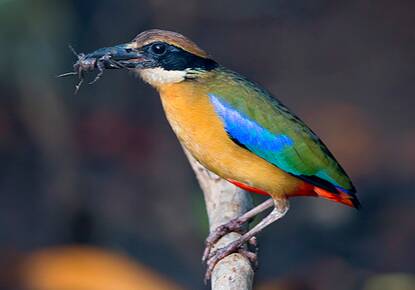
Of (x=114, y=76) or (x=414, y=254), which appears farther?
(x=114, y=76)

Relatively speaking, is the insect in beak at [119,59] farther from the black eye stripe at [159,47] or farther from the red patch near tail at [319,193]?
the red patch near tail at [319,193]

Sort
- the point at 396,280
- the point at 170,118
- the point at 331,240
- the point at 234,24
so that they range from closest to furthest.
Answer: the point at 170,118
the point at 396,280
the point at 331,240
the point at 234,24

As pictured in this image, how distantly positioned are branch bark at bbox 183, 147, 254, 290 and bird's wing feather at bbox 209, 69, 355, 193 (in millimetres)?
401

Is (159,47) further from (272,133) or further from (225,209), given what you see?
(225,209)

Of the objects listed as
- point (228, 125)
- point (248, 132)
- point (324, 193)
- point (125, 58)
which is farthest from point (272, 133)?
point (125, 58)

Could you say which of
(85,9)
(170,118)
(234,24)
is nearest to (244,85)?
(170,118)

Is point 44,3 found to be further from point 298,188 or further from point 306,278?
point 298,188

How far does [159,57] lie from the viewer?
20.5ft

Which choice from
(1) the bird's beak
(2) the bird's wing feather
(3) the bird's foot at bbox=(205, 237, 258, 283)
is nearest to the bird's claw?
(3) the bird's foot at bbox=(205, 237, 258, 283)

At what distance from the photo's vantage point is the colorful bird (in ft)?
20.5

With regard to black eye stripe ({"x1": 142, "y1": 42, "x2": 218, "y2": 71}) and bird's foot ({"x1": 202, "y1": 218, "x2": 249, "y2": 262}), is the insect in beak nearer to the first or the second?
black eye stripe ({"x1": 142, "y1": 42, "x2": 218, "y2": 71})

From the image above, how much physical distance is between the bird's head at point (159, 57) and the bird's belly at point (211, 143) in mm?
107

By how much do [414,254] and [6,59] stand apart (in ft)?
13.5

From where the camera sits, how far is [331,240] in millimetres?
10820
